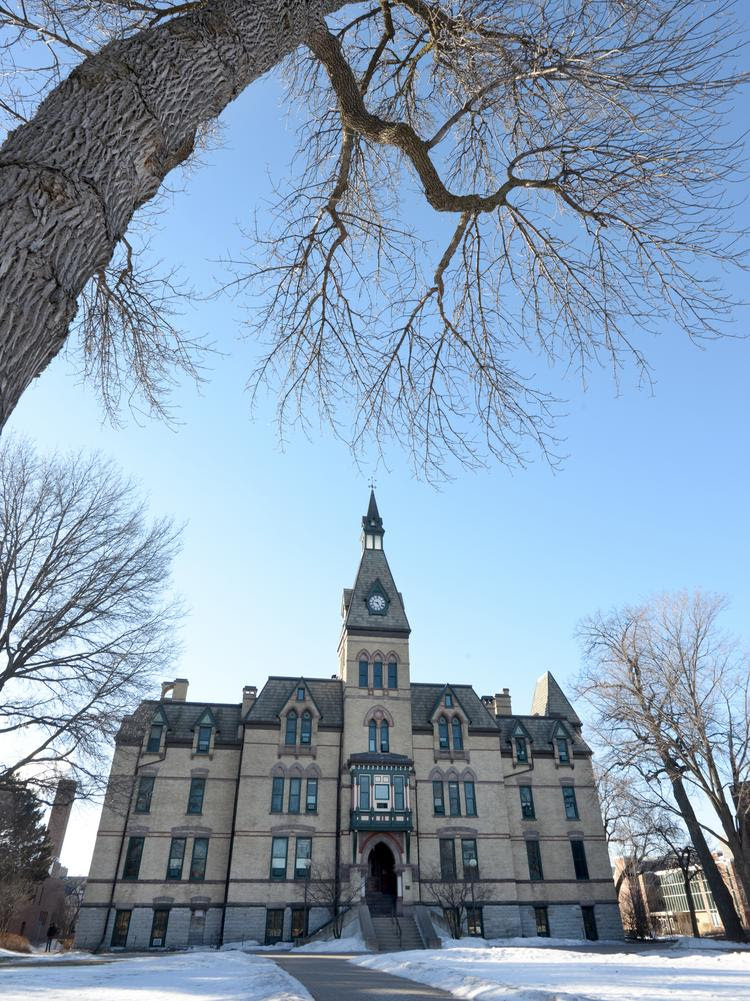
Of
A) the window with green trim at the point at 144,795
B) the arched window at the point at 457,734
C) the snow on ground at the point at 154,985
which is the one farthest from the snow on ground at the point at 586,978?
the window with green trim at the point at 144,795

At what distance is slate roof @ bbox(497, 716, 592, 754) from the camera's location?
3756 centimetres

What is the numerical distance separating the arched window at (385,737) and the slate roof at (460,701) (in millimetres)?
2035

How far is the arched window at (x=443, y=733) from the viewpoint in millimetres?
35594

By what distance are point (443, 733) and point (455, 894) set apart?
799 centimetres

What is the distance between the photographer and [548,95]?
5.96m

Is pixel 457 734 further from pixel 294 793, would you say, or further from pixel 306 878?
pixel 306 878

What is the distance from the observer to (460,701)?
1476 inches

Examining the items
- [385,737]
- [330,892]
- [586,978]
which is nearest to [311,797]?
[330,892]

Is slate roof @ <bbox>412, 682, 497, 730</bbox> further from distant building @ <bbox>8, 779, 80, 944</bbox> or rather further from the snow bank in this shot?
distant building @ <bbox>8, 779, 80, 944</bbox>

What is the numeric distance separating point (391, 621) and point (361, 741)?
7.10 meters

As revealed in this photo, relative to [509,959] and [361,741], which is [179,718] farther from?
[509,959]

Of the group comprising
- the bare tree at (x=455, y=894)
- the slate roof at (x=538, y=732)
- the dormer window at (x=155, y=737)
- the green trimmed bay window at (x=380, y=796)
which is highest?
the slate roof at (x=538, y=732)

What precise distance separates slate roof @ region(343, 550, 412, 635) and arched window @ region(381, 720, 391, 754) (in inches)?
206

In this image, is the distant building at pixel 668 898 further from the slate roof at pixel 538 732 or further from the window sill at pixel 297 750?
the window sill at pixel 297 750
